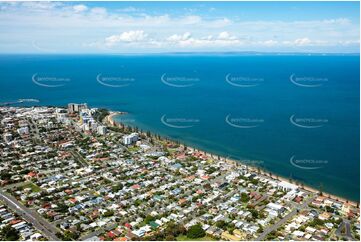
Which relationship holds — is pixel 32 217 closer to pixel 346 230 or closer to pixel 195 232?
pixel 195 232

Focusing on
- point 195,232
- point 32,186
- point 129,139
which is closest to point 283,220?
point 195,232

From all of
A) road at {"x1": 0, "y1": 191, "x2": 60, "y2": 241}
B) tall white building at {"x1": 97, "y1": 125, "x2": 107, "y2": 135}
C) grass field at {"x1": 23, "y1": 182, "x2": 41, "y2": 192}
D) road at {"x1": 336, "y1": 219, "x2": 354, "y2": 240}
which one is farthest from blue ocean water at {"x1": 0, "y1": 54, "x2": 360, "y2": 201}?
road at {"x1": 0, "y1": 191, "x2": 60, "y2": 241}

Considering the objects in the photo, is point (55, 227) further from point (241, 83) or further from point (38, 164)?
point (241, 83)

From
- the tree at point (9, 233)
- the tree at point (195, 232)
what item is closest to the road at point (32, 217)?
the tree at point (9, 233)

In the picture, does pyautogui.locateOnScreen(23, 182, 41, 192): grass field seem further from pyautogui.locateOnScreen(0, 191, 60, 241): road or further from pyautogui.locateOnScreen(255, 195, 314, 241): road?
pyautogui.locateOnScreen(255, 195, 314, 241): road

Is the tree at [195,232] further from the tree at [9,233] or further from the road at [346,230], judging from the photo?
the tree at [9,233]

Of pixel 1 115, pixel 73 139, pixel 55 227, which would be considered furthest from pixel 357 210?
pixel 1 115
